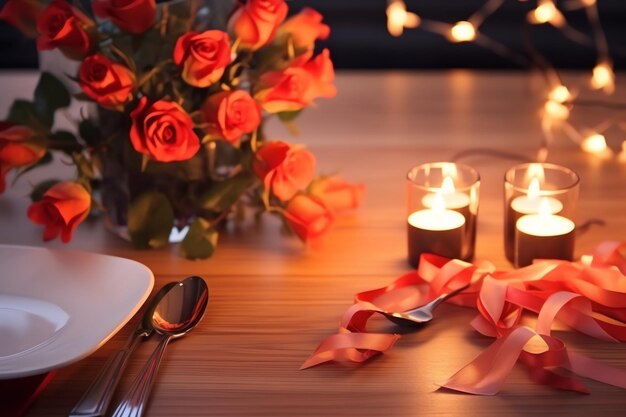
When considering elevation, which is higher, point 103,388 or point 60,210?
point 60,210

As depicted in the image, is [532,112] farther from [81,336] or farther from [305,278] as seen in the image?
[81,336]

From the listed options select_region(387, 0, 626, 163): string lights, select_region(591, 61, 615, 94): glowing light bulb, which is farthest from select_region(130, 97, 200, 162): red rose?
select_region(591, 61, 615, 94): glowing light bulb

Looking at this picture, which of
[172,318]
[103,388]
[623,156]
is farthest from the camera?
[623,156]

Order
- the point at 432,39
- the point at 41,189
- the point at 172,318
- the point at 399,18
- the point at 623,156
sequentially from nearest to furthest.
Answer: the point at 172,318 → the point at 41,189 → the point at 623,156 → the point at 399,18 → the point at 432,39

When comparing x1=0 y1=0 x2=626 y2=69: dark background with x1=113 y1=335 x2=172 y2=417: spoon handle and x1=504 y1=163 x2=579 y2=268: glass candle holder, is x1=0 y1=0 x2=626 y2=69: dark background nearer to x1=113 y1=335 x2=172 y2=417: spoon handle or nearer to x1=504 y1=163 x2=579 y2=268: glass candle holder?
x1=504 y1=163 x2=579 y2=268: glass candle holder

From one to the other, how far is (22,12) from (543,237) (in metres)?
0.62

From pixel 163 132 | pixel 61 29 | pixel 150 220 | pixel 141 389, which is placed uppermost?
pixel 61 29

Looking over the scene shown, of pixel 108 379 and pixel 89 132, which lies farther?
pixel 89 132

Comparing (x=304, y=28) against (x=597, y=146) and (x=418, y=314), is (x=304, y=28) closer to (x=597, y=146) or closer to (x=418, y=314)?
(x=418, y=314)

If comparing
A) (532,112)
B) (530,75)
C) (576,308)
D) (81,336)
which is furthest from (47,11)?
(530,75)

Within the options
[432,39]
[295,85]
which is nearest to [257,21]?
[295,85]

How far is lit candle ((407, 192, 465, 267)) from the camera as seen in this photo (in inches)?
40.5

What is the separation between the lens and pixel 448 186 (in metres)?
1.04

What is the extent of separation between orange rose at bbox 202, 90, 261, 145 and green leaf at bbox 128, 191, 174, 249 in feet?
0.34
